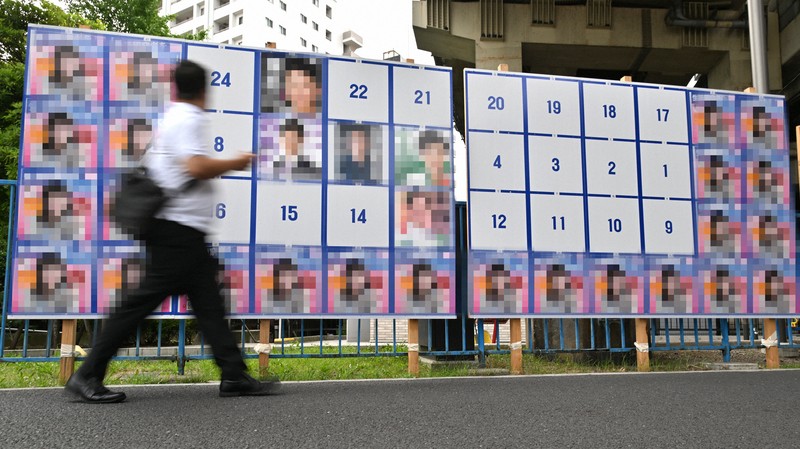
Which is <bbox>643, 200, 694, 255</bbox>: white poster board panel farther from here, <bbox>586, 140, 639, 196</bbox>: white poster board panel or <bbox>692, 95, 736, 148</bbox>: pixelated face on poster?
<bbox>692, 95, 736, 148</bbox>: pixelated face on poster

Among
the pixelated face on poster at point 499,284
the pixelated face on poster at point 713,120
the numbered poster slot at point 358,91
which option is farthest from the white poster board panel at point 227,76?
the pixelated face on poster at point 713,120

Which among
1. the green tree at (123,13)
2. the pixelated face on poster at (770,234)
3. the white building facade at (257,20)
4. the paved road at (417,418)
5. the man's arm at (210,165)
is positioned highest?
the white building facade at (257,20)

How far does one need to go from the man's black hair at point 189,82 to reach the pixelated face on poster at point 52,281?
2226mm

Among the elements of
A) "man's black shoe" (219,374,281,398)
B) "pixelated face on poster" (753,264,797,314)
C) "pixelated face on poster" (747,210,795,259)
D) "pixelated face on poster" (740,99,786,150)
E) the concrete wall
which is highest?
the concrete wall

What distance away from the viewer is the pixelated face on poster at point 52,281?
4.98 meters

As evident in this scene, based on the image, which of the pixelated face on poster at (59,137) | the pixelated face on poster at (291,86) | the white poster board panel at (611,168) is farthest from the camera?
the white poster board panel at (611,168)

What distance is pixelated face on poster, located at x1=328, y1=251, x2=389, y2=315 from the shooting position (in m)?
5.51

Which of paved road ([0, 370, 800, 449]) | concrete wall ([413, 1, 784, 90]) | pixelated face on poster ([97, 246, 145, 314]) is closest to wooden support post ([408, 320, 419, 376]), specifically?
paved road ([0, 370, 800, 449])

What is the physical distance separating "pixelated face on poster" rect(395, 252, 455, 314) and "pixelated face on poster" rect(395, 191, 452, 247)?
0.49ft

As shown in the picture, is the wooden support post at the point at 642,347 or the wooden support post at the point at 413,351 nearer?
the wooden support post at the point at 413,351

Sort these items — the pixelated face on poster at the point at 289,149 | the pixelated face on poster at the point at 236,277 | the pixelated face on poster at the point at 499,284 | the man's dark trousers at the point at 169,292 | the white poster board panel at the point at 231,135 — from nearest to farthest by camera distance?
the man's dark trousers at the point at 169,292 → the pixelated face on poster at the point at 236,277 → the white poster board panel at the point at 231,135 → the pixelated face on poster at the point at 289,149 → the pixelated face on poster at the point at 499,284

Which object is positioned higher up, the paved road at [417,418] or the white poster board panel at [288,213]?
the white poster board panel at [288,213]

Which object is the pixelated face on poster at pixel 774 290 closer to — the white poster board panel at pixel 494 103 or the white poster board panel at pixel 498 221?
the white poster board panel at pixel 498 221

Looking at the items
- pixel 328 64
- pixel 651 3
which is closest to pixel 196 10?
pixel 651 3
